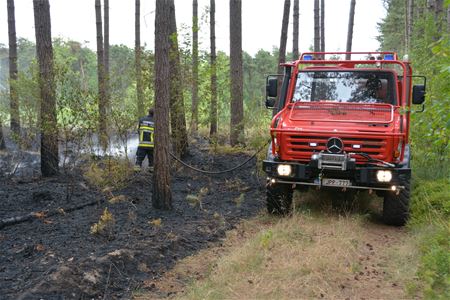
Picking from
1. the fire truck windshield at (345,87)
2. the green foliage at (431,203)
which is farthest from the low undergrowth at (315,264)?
the fire truck windshield at (345,87)

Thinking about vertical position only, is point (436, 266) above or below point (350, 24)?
below

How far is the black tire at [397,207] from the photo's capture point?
7.16m

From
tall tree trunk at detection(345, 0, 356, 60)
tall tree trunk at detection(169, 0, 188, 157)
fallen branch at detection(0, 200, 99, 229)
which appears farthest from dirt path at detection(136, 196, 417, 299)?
tall tree trunk at detection(345, 0, 356, 60)

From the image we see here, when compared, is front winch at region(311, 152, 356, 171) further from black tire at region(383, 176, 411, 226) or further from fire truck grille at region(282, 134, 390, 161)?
black tire at region(383, 176, 411, 226)

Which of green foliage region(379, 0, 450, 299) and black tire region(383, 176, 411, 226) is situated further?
black tire region(383, 176, 411, 226)

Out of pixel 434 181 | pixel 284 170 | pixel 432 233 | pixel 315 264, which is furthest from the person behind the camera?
pixel 434 181

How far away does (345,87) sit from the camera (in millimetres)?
8219

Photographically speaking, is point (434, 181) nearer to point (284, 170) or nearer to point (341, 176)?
point (341, 176)

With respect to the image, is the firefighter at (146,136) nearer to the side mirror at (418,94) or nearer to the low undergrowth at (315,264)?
the low undergrowth at (315,264)

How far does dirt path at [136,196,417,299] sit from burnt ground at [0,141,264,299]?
344 mm

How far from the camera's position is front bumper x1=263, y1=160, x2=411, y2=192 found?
6863 mm

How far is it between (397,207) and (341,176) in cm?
101

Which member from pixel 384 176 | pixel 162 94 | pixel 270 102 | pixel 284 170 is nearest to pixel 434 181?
pixel 384 176

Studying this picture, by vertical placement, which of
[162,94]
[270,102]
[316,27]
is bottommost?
[270,102]
